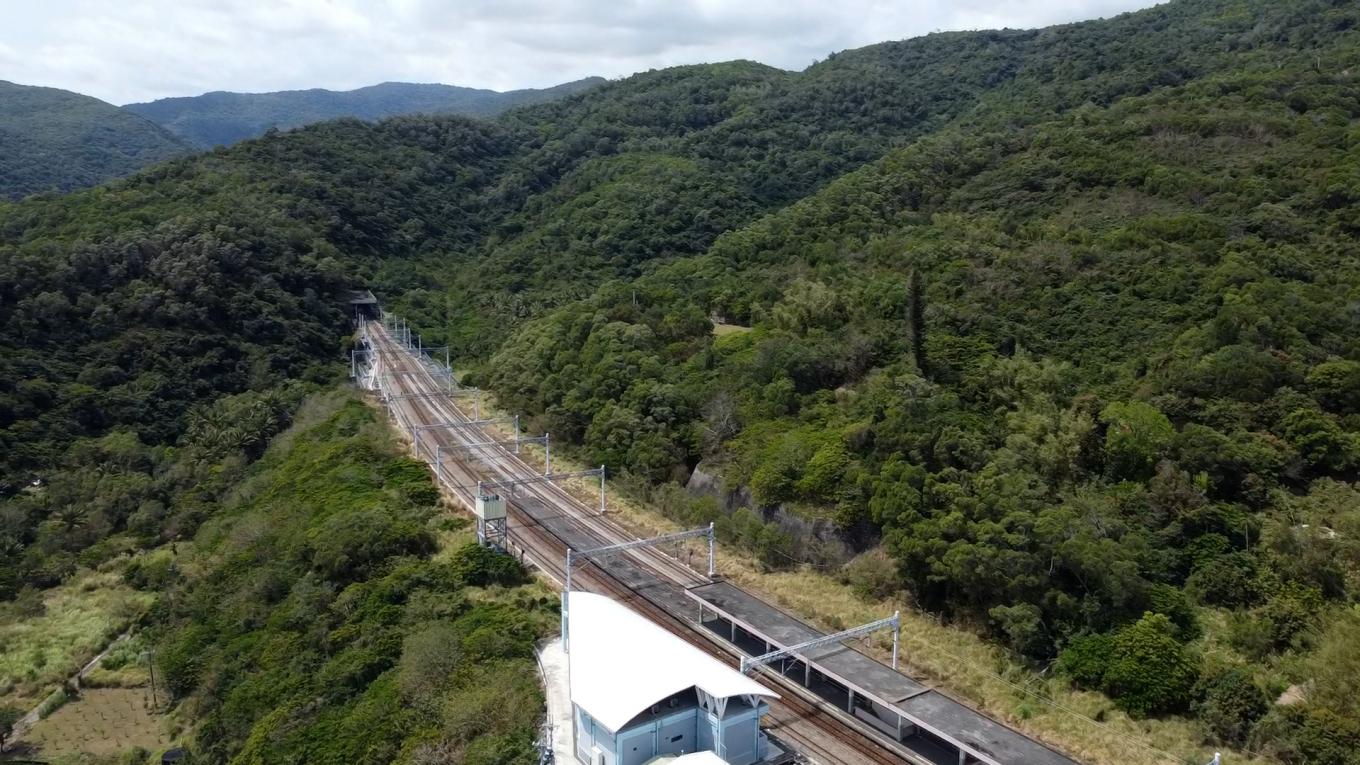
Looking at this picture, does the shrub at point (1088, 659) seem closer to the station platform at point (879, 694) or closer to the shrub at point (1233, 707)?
the shrub at point (1233, 707)

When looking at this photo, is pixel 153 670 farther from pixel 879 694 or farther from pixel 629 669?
pixel 879 694

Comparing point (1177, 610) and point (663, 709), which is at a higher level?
point (1177, 610)

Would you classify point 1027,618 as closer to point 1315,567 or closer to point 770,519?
point 1315,567

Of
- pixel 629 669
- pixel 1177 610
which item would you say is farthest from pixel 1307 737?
pixel 629 669

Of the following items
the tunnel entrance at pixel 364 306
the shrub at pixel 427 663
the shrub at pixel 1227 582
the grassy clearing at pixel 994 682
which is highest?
the tunnel entrance at pixel 364 306

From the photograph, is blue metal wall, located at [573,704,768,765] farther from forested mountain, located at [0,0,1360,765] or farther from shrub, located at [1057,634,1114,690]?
forested mountain, located at [0,0,1360,765]

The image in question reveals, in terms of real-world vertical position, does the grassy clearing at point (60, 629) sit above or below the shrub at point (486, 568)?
below

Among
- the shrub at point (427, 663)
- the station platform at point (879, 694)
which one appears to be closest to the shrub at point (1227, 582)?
the station platform at point (879, 694)
